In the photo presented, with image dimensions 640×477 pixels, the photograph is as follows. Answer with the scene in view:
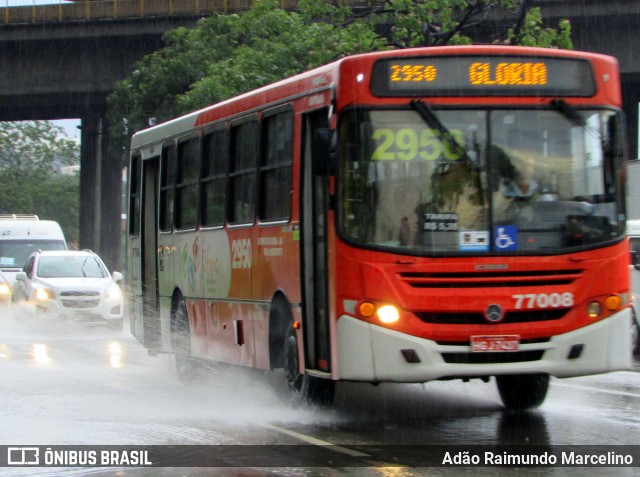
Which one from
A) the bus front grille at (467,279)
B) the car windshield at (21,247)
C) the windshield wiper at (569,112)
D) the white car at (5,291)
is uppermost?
the windshield wiper at (569,112)

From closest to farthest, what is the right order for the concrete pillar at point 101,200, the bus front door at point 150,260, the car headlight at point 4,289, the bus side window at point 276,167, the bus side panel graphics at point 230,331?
the bus side window at point 276,167, the bus side panel graphics at point 230,331, the bus front door at point 150,260, the car headlight at point 4,289, the concrete pillar at point 101,200

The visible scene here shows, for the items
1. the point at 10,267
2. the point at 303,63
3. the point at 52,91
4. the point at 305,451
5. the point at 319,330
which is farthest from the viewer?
the point at 52,91

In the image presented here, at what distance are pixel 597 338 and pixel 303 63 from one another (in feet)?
59.3

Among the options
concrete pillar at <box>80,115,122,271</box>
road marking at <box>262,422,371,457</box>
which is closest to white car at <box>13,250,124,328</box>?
road marking at <box>262,422,371,457</box>

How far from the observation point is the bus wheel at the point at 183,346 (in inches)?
598

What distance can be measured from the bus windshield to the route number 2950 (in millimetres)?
350

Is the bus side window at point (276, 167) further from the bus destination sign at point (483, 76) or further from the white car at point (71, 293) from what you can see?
the white car at point (71, 293)

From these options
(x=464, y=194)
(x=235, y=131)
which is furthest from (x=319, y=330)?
(x=235, y=131)

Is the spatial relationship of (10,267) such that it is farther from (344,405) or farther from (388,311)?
(388,311)

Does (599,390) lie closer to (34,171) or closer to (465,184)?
(465,184)

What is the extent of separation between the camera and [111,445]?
9.62m

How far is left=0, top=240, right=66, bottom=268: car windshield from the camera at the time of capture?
3069 centimetres

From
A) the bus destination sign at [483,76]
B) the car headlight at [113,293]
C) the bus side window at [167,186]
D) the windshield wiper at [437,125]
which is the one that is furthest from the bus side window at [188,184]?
the car headlight at [113,293]

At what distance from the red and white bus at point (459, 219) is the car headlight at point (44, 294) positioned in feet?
47.5
